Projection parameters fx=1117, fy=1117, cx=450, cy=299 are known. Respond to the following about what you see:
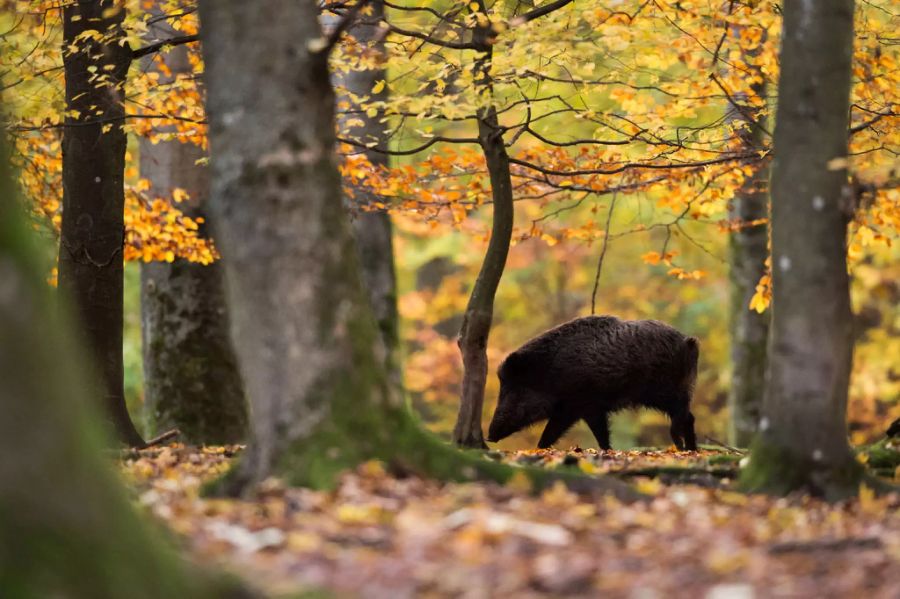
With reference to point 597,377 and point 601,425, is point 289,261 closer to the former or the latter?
point 597,377

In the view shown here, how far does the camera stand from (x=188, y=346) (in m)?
13.7

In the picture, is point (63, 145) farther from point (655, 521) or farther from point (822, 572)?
point (822, 572)

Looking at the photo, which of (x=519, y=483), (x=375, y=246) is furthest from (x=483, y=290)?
(x=375, y=246)

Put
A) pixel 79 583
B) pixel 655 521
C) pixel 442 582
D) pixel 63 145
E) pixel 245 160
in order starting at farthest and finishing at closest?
pixel 63 145 → pixel 245 160 → pixel 655 521 → pixel 442 582 → pixel 79 583

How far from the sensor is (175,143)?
1427 cm

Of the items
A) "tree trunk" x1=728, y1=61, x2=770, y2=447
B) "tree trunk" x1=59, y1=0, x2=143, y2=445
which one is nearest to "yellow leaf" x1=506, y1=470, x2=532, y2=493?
"tree trunk" x1=59, y1=0, x2=143, y2=445

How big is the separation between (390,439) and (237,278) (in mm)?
1172

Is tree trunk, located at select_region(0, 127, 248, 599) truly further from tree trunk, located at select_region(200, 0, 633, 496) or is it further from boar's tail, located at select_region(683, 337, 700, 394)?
boar's tail, located at select_region(683, 337, 700, 394)

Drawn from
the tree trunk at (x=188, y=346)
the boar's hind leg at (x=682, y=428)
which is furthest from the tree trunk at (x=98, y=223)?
the boar's hind leg at (x=682, y=428)

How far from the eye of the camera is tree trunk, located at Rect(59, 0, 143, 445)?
32.7ft

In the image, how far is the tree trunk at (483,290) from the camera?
9.65m

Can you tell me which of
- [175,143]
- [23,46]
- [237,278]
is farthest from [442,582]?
[175,143]

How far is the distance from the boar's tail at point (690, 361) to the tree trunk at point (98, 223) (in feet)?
19.3

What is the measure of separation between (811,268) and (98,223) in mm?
6409
